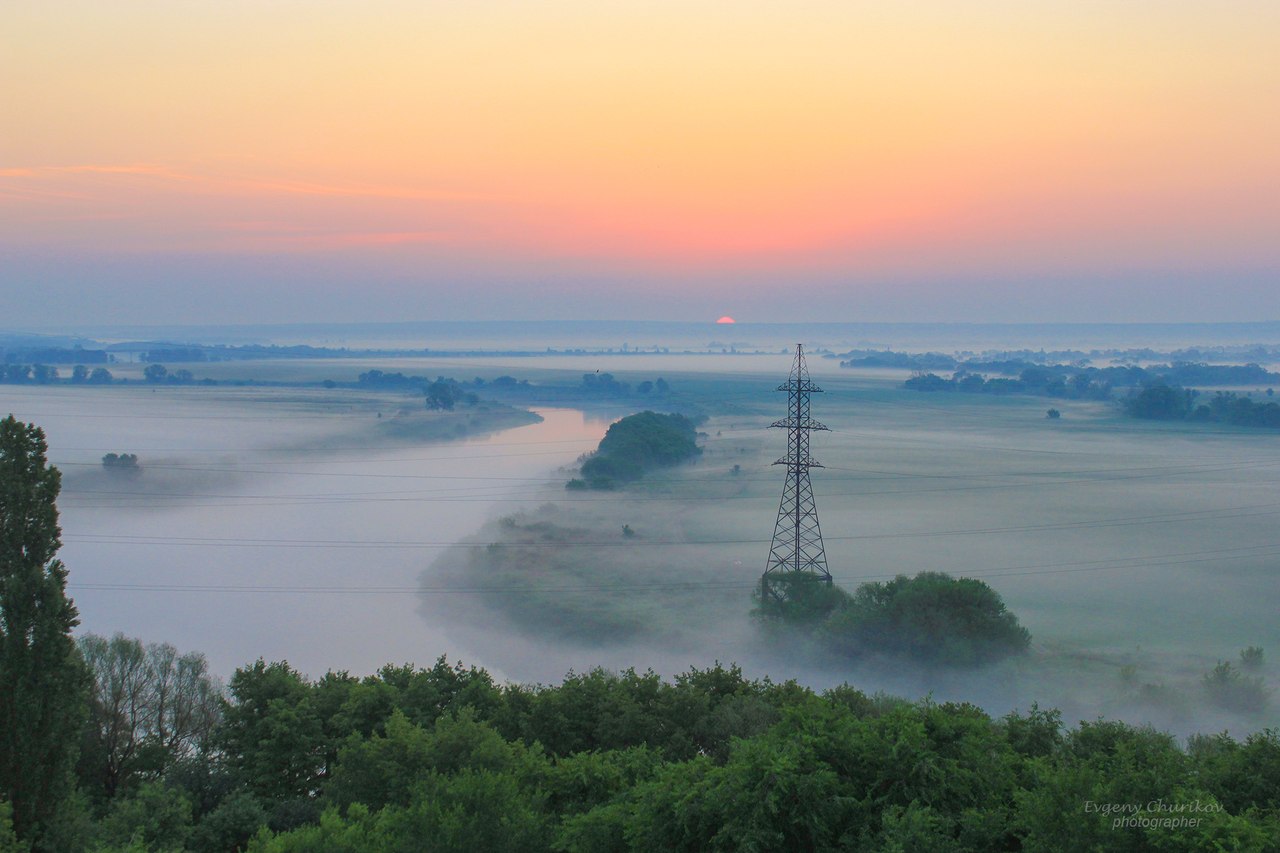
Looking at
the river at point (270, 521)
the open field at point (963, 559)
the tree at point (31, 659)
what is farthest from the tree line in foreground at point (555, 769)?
the river at point (270, 521)

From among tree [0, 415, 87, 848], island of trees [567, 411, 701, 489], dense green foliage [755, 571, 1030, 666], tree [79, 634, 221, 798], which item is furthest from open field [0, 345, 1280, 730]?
tree [0, 415, 87, 848]

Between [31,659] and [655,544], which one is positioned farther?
[655,544]

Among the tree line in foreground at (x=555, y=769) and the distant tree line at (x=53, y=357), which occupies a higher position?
the distant tree line at (x=53, y=357)

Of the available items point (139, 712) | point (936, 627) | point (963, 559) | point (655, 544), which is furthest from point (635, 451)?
point (139, 712)

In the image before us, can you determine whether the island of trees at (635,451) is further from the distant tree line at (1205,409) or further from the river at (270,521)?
the distant tree line at (1205,409)

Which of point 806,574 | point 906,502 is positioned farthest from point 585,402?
point 806,574

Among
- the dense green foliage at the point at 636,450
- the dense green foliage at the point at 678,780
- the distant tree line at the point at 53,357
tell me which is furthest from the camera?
the distant tree line at the point at 53,357

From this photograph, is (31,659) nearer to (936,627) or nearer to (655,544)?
(936,627)
